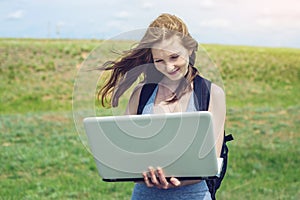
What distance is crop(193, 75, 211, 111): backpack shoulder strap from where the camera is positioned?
240 cm

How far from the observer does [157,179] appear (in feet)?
7.58

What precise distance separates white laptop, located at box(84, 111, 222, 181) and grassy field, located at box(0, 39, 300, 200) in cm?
468

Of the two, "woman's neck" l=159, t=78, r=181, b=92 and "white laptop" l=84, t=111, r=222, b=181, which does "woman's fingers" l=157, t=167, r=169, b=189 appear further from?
"woman's neck" l=159, t=78, r=181, b=92

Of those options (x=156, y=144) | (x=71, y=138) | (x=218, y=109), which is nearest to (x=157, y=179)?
(x=156, y=144)

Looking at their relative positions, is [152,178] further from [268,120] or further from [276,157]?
[268,120]

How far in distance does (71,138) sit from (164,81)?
9.15 meters

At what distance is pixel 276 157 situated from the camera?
967 cm

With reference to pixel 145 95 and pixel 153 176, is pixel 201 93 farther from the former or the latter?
pixel 153 176

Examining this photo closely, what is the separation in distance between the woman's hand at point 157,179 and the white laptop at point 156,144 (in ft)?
0.06

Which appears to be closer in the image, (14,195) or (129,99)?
(129,99)

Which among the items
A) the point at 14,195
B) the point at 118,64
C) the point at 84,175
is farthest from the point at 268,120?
the point at 118,64

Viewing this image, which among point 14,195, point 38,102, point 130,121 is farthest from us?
point 38,102

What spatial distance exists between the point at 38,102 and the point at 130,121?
20909 mm

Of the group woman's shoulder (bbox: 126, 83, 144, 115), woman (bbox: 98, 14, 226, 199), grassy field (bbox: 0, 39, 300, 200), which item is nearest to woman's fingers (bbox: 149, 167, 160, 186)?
woman (bbox: 98, 14, 226, 199)
